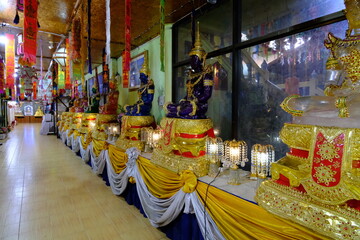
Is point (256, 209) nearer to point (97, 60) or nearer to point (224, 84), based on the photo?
point (224, 84)

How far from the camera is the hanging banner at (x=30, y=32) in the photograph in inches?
121

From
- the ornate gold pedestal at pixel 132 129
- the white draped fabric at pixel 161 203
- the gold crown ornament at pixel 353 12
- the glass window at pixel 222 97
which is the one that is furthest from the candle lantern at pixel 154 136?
the gold crown ornament at pixel 353 12

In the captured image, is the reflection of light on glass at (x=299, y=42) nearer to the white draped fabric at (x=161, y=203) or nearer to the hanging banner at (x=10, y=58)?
the white draped fabric at (x=161, y=203)

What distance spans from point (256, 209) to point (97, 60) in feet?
23.8

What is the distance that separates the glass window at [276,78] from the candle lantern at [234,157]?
61 cm

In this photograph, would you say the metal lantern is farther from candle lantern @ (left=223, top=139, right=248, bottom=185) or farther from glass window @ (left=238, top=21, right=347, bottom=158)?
glass window @ (left=238, top=21, right=347, bottom=158)

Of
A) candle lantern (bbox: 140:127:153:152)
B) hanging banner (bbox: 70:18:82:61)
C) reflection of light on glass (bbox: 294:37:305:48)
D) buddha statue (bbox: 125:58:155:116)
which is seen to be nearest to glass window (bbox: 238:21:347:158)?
reflection of light on glass (bbox: 294:37:305:48)

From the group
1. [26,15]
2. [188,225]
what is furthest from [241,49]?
[26,15]

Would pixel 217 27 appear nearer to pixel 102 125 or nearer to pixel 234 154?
pixel 234 154

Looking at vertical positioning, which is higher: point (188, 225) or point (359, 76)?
point (359, 76)

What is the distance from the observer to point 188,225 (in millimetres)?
1793

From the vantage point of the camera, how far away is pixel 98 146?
4.14m

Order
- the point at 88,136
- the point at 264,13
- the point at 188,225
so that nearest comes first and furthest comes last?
the point at 188,225, the point at 264,13, the point at 88,136

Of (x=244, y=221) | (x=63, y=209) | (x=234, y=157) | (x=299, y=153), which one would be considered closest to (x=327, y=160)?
(x=299, y=153)
